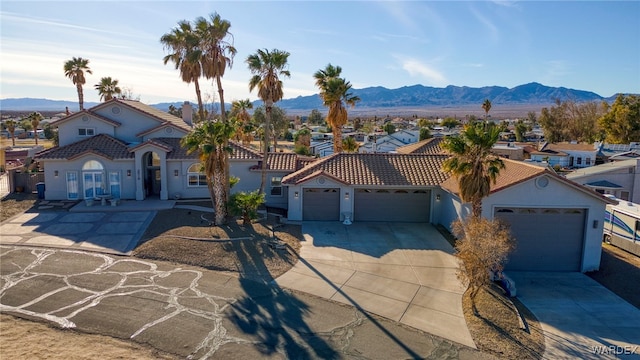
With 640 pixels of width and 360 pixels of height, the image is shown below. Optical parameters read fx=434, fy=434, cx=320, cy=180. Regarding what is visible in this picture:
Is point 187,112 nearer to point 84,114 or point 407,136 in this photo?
point 84,114

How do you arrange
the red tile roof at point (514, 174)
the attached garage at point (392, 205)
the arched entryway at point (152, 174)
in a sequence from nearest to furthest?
the red tile roof at point (514, 174)
the attached garage at point (392, 205)
the arched entryway at point (152, 174)

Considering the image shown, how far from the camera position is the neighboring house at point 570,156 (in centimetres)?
5387

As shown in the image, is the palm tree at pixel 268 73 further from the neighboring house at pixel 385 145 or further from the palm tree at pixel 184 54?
the neighboring house at pixel 385 145

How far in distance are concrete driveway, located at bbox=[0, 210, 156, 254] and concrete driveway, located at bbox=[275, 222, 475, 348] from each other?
917 centimetres

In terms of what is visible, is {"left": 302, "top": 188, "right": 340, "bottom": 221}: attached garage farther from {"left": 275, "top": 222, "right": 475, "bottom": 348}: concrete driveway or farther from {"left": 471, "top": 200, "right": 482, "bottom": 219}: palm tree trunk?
{"left": 471, "top": 200, "right": 482, "bottom": 219}: palm tree trunk

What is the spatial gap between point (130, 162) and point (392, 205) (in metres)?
17.9

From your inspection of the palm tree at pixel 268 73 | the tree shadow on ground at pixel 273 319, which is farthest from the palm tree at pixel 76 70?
the tree shadow on ground at pixel 273 319

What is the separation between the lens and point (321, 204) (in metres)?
26.3

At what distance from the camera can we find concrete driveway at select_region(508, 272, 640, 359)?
44.7 feet

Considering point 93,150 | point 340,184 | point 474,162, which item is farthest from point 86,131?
point 474,162

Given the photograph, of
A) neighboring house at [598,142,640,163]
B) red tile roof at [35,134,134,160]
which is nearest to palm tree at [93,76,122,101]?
red tile roof at [35,134,134,160]

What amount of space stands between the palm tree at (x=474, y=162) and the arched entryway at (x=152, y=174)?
69.0 feet

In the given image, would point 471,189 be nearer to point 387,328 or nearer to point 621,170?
point 387,328

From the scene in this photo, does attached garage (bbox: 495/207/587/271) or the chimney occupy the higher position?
the chimney
